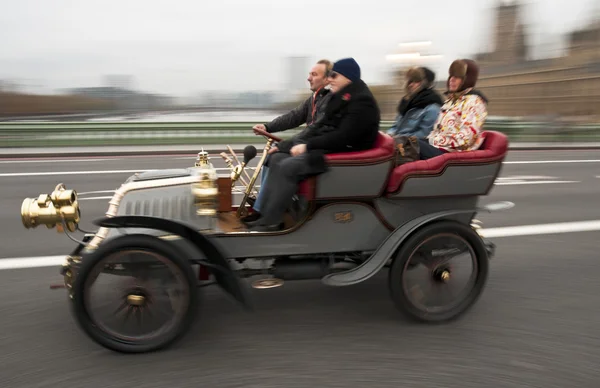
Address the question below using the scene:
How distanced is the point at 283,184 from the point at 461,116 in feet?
4.90

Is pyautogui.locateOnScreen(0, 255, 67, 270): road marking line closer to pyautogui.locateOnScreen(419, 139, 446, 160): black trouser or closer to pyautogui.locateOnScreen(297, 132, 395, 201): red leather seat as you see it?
pyautogui.locateOnScreen(297, 132, 395, 201): red leather seat

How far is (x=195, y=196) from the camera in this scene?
295 cm

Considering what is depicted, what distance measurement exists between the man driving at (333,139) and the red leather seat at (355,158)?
0.04m

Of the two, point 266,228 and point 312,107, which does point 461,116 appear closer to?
point 312,107

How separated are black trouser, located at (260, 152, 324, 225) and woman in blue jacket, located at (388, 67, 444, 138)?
1473mm

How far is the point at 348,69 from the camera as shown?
3271mm

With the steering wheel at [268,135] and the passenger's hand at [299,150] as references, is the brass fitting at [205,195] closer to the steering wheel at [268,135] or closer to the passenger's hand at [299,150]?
the passenger's hand at [299,150]

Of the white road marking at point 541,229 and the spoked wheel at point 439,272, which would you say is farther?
the white road marking at point 541,229

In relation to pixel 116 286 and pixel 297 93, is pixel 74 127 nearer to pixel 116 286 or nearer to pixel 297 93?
pixel 297 93

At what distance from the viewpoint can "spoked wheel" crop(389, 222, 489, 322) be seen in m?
3.18

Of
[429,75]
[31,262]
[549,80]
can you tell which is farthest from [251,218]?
[549,80]

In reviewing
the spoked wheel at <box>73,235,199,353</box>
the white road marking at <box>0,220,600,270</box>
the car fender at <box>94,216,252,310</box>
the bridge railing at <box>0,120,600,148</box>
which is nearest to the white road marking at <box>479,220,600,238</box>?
the white road marking at <box>0,220,600,270</box>

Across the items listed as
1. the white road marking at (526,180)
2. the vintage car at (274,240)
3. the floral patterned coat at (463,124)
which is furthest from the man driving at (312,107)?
the white road marking at (526,180)

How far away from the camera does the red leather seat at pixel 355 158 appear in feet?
9.95
